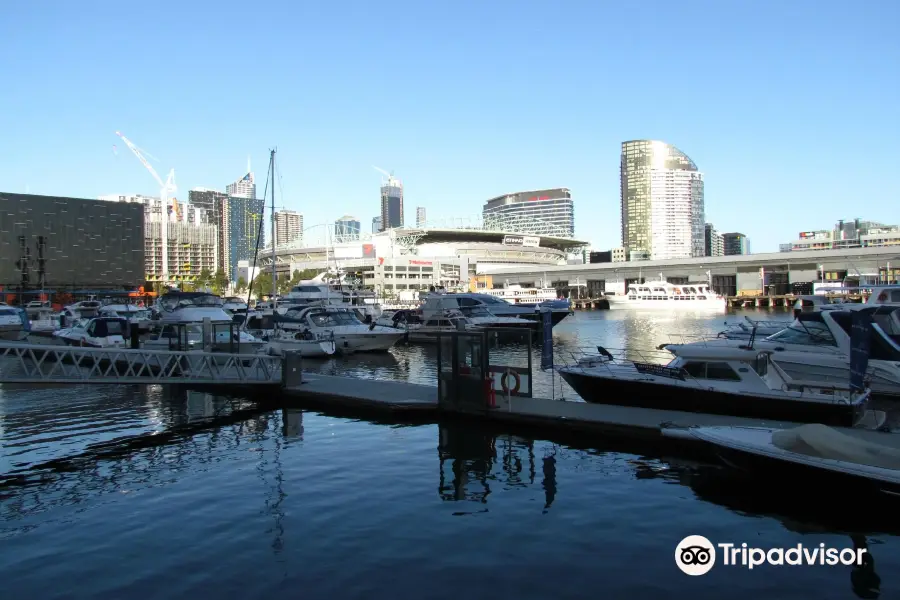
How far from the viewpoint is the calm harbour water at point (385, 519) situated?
1042 cm

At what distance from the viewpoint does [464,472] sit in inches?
651

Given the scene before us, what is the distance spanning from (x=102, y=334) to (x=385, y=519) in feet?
110

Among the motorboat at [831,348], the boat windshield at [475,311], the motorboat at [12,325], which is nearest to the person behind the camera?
the motorboat at [831,348]

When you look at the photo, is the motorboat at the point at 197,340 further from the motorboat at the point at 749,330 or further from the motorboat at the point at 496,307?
the motorboat at the point at 496,307

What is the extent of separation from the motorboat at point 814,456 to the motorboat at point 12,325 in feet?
172

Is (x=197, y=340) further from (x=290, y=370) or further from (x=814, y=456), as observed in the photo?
(x=814, y=456)

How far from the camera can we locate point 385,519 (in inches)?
518

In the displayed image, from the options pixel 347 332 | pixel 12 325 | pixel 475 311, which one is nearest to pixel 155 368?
pixel 347 332

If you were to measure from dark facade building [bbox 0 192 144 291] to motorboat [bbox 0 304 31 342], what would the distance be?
76.8m

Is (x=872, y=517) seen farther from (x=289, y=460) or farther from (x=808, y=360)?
(x=289, y=460)

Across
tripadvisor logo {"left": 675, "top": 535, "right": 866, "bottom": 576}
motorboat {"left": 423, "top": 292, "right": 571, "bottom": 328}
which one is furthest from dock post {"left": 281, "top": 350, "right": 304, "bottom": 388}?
motorboat {"left": 423, "top": 292, "right": 571, "bottom": 328}

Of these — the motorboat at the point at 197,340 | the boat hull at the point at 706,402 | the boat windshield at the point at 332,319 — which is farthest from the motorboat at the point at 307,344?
the boat hull at the point at 706,402

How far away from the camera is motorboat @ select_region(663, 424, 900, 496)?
496 inches

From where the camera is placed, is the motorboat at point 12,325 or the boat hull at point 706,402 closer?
the boat hull at point 706,402
